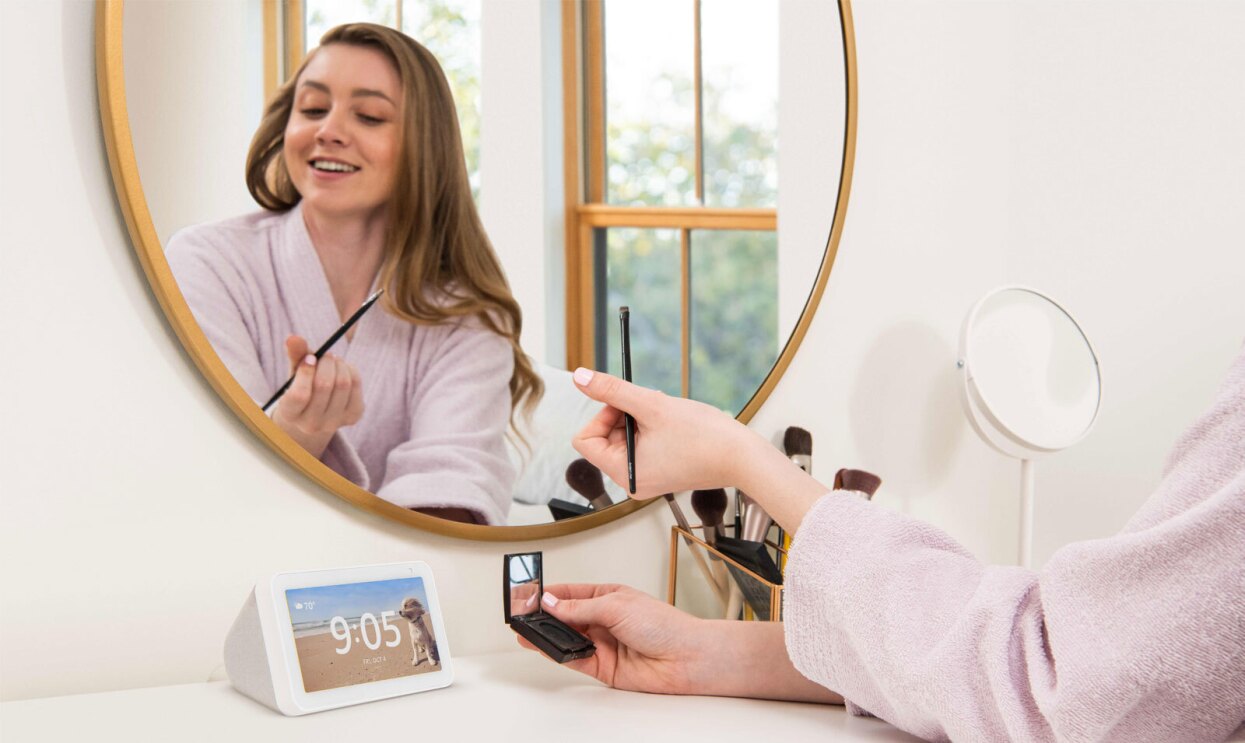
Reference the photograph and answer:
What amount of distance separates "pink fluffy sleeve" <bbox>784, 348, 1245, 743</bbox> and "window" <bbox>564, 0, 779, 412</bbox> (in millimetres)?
282

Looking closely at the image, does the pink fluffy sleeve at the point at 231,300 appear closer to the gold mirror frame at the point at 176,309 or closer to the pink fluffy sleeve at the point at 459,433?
the gold mirror frame at the point at 176,309

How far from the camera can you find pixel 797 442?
99cm

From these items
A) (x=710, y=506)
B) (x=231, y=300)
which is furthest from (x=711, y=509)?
(x=231, y=300)

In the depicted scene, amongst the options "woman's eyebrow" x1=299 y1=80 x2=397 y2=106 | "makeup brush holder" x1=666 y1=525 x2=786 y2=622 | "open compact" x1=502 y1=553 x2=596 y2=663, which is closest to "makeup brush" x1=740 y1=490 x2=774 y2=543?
"makeup brush holder" x1=666 y1=525 x2=786 y2=622

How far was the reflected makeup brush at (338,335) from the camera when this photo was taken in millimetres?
716

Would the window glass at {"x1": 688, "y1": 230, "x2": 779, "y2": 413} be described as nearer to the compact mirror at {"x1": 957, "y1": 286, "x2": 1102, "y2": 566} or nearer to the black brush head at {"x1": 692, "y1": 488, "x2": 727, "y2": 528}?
the black brush head at {"x1": 692, "y1": 488, "x2": 727, "y2": 528}

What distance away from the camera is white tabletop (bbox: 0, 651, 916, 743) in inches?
23.5

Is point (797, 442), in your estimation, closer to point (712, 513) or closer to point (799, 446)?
point (799, 446)

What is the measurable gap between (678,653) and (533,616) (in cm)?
12

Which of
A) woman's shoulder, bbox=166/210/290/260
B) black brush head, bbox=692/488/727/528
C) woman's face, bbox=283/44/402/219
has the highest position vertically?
woman's face, bbox=283/44/402/219

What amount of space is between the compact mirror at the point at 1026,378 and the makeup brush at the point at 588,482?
0.42 meters

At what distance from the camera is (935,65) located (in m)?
1.17

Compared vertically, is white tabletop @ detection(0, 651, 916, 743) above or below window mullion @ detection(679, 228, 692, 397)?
below

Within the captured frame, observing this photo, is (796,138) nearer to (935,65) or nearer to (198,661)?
(935,65)
